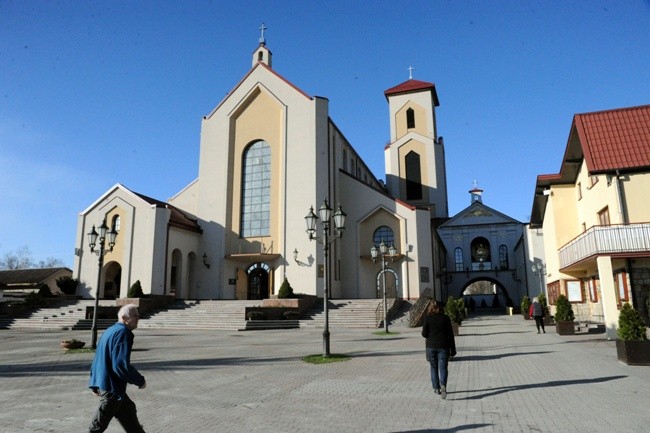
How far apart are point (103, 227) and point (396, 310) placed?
1780 cm

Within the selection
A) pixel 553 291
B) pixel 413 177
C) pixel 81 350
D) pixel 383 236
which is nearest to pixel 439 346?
pixel 81 350

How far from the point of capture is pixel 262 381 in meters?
9.14

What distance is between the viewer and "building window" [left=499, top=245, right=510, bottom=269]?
177 feet

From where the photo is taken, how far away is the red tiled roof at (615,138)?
59.3 feet

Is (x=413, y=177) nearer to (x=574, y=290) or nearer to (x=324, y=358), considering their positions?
(x=574, y=290)

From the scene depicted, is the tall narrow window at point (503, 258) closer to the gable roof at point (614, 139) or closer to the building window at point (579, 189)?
the building window at point (579, 189)

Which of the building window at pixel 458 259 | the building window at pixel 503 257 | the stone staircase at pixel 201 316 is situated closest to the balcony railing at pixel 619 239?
the stone staircase at pixel 201 316

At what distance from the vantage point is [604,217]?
20.0 meters

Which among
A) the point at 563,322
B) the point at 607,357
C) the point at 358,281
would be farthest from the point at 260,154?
the point at 607,357

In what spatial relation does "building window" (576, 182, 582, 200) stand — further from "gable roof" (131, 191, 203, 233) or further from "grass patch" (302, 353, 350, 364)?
"gable roof" (131, 191, 203, 233)

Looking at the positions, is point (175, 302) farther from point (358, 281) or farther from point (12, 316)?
point (358, 281)

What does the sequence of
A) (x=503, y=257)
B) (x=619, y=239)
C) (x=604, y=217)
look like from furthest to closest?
(x=503, y=257) → (x=604, y=217) → (x=619, y=239)

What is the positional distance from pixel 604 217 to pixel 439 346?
16080mm

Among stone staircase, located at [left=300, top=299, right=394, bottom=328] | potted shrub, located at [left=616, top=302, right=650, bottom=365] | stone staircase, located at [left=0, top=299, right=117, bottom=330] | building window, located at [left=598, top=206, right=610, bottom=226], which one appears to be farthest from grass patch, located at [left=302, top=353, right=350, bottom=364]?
stone staircase, located at [left=0, top=299, right=117, bottom=330]
